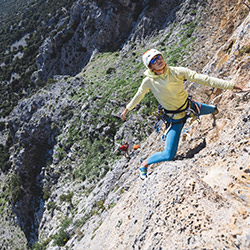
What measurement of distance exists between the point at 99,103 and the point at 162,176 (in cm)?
2075

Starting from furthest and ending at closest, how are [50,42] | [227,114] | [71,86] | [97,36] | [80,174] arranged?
[50,42] → [97,36] → [71,86] → [80,174] → [227,114]

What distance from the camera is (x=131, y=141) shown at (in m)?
17.7

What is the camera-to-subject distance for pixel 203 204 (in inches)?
128

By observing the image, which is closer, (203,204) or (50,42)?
(203,204)

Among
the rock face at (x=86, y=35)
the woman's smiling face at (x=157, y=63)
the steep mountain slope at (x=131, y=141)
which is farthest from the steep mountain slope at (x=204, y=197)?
the rock face at (x=86, y=35)

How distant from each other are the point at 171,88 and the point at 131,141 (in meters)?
13.6

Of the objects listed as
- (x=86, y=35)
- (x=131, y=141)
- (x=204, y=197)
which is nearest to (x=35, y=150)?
(x=131, y=141)

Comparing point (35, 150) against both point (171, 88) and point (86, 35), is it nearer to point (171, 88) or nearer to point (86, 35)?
point (86, 35)

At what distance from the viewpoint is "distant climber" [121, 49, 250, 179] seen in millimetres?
4002

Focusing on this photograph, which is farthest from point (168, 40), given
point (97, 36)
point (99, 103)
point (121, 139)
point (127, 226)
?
point (127, 226)

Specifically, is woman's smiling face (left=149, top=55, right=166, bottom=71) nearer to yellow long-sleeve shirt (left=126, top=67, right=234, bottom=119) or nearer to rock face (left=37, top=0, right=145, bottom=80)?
yellow long-sleeve shirt (left=126, top=67, right=234, bottom=119)

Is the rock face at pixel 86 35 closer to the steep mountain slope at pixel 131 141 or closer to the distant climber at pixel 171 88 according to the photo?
the steep mountain slope at pixel 131 141

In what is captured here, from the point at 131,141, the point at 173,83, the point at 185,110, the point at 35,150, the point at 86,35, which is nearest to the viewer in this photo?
the point at 173,83

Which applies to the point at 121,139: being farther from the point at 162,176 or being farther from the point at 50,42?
the point at 50,42
